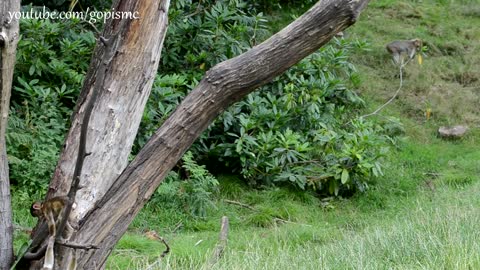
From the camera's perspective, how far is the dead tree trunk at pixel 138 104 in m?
3.19

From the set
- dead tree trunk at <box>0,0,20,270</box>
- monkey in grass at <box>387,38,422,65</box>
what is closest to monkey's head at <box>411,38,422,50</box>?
monkey in grass at <box>387,38,422,65</box>

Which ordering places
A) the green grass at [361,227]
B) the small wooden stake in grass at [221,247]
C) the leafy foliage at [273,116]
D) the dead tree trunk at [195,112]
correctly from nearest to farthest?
the dead tree trunk at [195,112]
the green grass at [361,227]
the small wooden stake in grass at [221,247]
the leafy foliage at [273,116]

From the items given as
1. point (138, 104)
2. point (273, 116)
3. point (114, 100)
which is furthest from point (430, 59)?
point (114, 100)

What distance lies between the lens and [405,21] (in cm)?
1116

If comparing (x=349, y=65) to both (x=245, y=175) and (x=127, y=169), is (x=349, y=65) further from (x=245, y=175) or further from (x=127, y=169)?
(x=127, y=169)

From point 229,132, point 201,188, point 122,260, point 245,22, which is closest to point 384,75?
point 245,22

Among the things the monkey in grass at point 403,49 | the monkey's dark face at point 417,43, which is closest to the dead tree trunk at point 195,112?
the monkey in grass at point 403,49

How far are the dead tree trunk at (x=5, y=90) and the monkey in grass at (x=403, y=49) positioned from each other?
7.72m

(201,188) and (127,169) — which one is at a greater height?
(127,169)

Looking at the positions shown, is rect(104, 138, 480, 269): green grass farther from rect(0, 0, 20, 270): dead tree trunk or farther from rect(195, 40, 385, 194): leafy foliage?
rect(0, 0, 20, 270): dead tree trunk

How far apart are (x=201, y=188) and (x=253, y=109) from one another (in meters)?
1.35

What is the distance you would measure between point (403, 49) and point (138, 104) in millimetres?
7341

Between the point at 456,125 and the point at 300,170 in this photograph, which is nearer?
the point at 300,170

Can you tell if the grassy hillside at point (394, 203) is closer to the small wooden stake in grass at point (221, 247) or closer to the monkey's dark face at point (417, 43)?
the small wooden stake in grass at point (221, 247)
